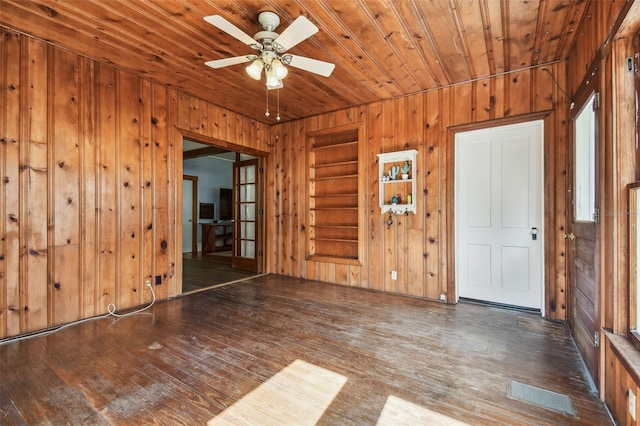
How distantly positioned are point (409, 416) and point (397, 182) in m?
2.97

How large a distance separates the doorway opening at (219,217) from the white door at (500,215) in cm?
348

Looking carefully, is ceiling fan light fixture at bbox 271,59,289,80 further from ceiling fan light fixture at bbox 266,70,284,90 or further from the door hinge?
the door hinge

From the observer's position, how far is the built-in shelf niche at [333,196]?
4.66m

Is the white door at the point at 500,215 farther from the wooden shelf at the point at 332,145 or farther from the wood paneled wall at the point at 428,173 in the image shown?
the wooden shelf at the point at 332,145

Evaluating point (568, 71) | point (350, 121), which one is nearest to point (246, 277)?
point (350, 121)

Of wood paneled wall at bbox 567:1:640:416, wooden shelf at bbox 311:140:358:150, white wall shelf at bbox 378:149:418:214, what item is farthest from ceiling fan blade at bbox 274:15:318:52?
wooden shelf at bbox 311:140:358:150

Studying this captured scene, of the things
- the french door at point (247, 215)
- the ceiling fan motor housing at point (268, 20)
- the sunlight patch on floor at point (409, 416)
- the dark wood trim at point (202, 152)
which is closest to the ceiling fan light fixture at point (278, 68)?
the ceiling fan motor housing at point (268, 20)

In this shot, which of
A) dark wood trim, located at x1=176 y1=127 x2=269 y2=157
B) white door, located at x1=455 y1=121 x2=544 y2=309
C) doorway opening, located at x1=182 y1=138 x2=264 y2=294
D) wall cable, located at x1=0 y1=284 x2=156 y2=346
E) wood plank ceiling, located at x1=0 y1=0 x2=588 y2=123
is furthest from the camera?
doorway opening, located at x1=182 y1=138 x2=264 y2=294

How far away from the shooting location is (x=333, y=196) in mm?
4789

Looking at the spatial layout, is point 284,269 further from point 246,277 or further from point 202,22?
point 202,22

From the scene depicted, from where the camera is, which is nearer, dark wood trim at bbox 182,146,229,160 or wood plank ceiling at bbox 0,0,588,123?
wood plank ceiling at bbox 0,0,588,123

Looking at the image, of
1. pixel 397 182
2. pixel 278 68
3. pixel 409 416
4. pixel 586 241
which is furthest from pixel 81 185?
pixel 586 241

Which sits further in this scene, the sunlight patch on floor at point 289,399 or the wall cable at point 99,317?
the wall cable at point 99,317

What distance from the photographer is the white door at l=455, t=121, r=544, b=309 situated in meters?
3.34
